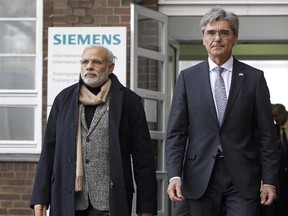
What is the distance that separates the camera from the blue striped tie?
608 centimetres

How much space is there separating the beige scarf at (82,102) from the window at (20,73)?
3.74 m

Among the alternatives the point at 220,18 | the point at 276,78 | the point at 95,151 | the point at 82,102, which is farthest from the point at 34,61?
the point at 276,78

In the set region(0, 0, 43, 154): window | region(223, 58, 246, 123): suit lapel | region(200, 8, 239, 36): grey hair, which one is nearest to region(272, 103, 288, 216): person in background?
region(0, 0, 43, 154): window

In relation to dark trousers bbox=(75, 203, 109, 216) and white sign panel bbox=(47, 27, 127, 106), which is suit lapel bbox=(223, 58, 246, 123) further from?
white sign panel bbox=(47, 27, 127, 106)

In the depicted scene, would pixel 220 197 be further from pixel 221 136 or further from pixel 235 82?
pixel 235 82

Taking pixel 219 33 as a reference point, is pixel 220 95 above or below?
below

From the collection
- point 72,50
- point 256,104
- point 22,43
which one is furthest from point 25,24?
point 256,104

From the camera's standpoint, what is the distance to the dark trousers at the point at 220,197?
6.00 m

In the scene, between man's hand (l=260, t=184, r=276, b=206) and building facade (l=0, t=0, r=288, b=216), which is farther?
Result: building facade (l=0, t=0, r=288, b=216)

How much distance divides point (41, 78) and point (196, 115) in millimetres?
Result: 4350

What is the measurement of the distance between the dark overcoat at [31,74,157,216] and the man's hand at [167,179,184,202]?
45 centimetres

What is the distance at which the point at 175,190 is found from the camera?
6.02m

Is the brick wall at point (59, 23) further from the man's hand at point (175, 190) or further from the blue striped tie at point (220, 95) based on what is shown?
the man's hand at point (175, 190)

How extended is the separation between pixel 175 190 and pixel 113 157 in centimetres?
55
